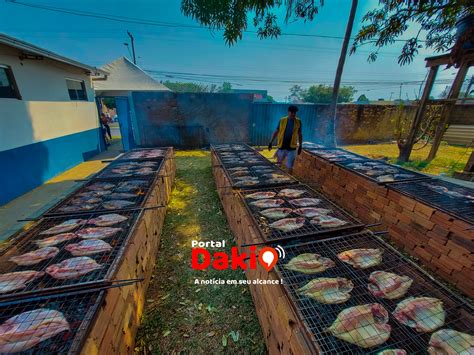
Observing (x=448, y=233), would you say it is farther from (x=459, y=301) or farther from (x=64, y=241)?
(x=64, y=241)

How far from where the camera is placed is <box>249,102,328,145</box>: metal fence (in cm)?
1116

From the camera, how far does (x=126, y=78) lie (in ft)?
56.0

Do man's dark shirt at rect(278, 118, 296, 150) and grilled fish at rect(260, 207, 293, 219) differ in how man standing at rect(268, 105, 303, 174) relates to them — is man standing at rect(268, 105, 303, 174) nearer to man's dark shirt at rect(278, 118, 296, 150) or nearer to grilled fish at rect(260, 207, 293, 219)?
man's dark shirt at rect(278, 118, 296, 150)

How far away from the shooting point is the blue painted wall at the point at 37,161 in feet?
16.3

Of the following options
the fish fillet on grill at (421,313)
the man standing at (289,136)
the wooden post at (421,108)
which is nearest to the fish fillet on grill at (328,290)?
the fish fillet on grill at (421,313)

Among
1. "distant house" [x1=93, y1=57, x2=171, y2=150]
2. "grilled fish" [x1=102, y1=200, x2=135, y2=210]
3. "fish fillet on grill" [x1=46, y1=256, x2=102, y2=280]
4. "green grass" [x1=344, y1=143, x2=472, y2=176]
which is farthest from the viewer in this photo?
"distant house" [x1=93, y1=57, x2=171, y2=150]

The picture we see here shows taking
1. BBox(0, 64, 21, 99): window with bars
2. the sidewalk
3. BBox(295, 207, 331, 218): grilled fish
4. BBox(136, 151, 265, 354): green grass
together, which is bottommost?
the sidewalk

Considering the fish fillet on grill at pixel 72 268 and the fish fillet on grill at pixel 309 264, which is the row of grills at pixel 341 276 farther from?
the fish fillet on grill at pixel 72 268

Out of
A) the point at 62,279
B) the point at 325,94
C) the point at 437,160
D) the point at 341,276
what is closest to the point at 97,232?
the point at 62,279

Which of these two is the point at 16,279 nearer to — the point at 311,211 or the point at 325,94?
A: the point at 311,211

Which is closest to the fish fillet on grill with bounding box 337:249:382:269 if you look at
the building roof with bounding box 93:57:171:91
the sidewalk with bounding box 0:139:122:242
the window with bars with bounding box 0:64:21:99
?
the sidewalk with bounding box 0:139:122:242

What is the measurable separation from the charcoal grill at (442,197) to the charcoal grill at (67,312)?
161 inches

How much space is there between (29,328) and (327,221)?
276cm

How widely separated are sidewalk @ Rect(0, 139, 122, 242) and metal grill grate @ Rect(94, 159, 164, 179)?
0.70m
